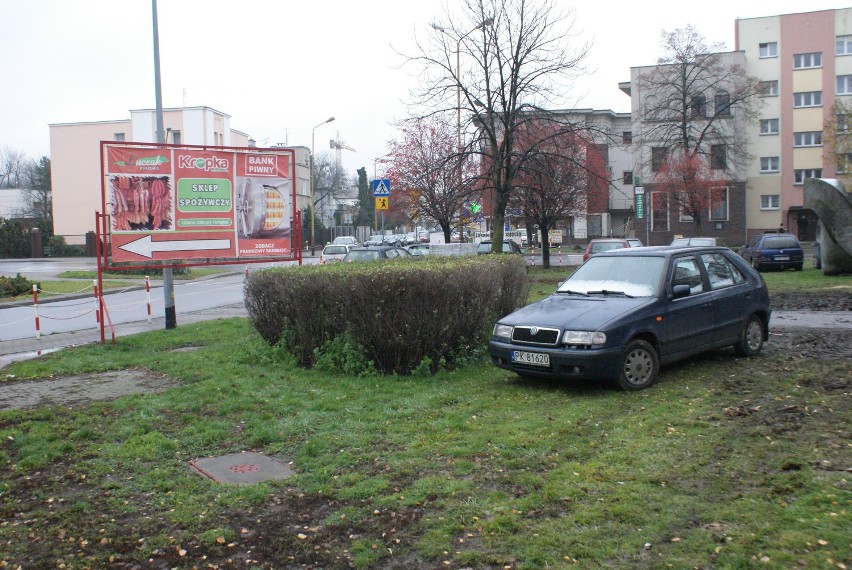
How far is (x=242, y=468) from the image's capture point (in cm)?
603

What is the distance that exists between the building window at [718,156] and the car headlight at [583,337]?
47.6m

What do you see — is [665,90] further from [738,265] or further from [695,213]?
[738,265]

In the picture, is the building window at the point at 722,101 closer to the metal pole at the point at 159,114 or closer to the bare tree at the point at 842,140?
the bare tree at the point at 842,140

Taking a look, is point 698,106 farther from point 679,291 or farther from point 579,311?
point 579,311

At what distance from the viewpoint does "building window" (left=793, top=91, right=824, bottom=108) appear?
189 feet

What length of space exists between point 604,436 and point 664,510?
173 cm

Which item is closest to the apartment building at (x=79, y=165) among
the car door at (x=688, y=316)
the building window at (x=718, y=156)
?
the building window at (x=718, y=156)

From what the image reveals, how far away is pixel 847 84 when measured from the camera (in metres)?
57.0

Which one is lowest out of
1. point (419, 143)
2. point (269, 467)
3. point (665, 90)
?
point (269, 467)

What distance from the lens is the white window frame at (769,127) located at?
58844mm

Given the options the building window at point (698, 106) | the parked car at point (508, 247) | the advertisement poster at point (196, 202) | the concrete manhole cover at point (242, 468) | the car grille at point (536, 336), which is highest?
the building window at point (698, 106)

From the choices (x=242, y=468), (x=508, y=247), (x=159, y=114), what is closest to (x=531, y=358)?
(x=242, y=468)

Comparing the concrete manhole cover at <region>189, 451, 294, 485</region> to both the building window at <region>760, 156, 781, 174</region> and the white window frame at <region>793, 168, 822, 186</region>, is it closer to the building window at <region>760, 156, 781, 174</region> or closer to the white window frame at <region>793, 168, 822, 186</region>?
the white window frame at <region>793, 168, 822, 186</region>

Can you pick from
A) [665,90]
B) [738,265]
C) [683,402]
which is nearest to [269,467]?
[683,402]
